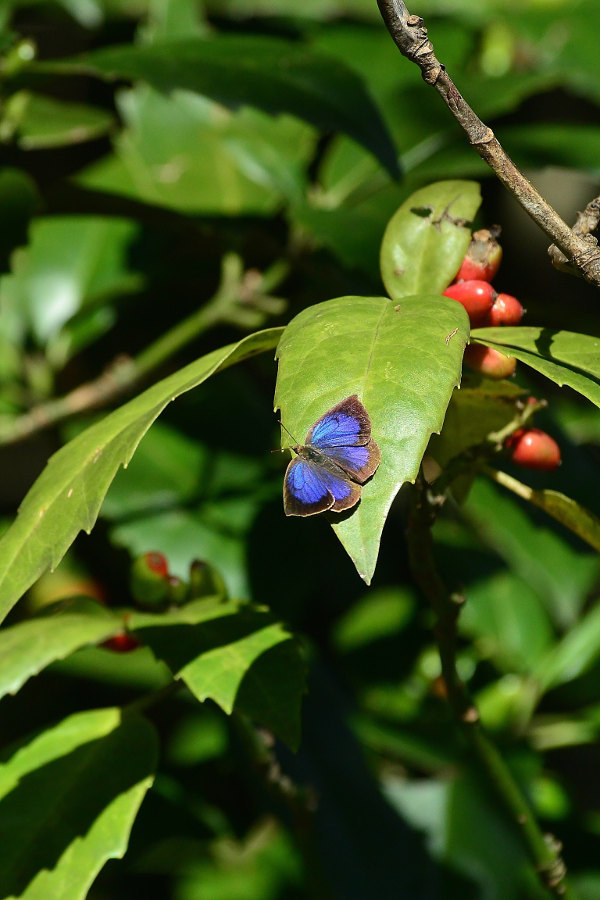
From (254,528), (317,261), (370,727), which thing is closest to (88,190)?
(317,261)

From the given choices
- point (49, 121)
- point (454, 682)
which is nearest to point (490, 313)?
point (454, 682)

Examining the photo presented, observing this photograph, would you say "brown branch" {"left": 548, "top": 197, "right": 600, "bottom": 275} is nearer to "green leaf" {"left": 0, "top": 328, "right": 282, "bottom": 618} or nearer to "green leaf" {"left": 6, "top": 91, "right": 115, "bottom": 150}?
"green leaf" {"left": 0, "top": 328, "right": 282, "bottom": 618}

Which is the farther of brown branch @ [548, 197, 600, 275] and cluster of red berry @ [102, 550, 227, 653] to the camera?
cluster of red berry @ [102, 550, 227, 653]

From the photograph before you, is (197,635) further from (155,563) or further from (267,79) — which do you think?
(267,79)

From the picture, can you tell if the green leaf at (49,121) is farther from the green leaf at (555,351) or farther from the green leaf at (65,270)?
the green leaf at (555,351)

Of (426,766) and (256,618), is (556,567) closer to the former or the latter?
(426,766)

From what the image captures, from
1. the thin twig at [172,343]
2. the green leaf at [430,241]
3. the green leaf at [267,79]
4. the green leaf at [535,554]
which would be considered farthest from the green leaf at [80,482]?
the green leaf at [535,554]

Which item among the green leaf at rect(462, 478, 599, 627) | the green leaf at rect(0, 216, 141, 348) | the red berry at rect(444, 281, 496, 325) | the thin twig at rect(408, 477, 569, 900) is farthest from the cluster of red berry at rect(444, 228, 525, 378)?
the green leaf at rect(0, 216, 141, 348)
